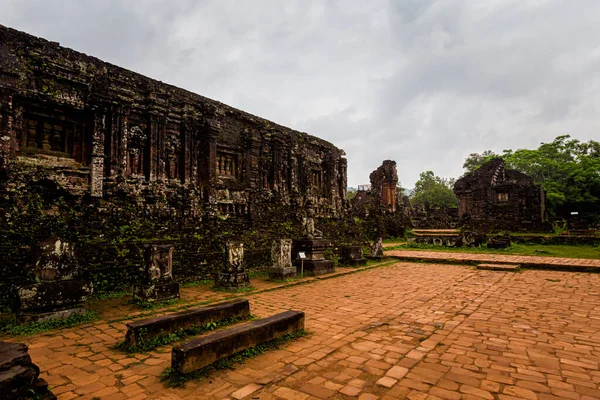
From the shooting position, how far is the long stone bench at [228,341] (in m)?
3.44

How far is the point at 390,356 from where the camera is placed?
405 cm

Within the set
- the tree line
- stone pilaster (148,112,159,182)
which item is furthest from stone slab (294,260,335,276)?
the tree line

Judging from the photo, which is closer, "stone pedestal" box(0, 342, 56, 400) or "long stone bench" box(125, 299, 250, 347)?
"stone pedestal" box(0, 342, 56, 400)

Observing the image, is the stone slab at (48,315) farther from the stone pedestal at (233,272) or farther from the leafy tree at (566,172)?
the leafy tree at (566,172)

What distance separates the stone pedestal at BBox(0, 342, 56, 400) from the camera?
99.8 inches

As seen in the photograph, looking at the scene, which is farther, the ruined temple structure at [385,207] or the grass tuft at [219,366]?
the ruined temple structure at [385,207]

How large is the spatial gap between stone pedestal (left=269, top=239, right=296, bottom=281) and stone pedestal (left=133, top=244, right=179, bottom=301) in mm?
3243

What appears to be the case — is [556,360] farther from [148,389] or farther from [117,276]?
[117,276]

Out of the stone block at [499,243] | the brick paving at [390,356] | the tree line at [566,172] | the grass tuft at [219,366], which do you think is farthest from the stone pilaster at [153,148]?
the tree line at [566,172]

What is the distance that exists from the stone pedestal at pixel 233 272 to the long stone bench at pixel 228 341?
3.76 meters

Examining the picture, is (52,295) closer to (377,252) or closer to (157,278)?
(157,278)

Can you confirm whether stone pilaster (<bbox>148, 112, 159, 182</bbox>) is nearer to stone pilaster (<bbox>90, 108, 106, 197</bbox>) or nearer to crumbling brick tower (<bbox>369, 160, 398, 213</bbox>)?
stone pilaster (<bbox>90, 108, 106, 197</bbox>)

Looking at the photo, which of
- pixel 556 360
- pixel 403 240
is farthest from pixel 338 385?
pixel 403 240

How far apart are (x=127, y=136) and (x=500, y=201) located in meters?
26.5
